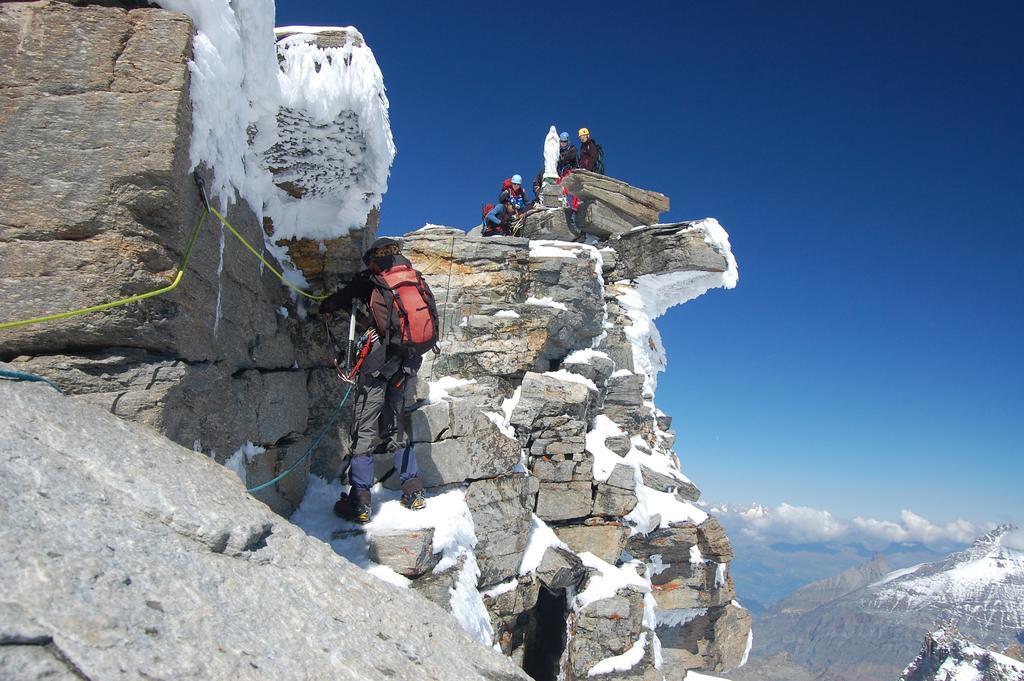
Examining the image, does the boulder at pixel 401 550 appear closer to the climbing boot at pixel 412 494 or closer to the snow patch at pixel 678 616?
the climbing boot at pixel 412 494

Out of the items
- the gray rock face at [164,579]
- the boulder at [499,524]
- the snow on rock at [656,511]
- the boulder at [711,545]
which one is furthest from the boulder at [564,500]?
the gray rock face at [164,579]

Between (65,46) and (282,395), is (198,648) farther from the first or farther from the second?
(282,395)

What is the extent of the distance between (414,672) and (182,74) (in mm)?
4534

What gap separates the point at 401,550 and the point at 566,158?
2003 cm

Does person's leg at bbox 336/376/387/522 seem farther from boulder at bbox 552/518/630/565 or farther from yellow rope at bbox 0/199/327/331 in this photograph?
boulder at bbox 552/518/630/565

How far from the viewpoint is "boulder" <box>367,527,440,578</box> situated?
6930mm

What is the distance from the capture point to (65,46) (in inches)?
166

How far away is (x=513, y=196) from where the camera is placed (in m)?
22.3

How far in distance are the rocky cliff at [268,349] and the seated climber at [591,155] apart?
8.82m

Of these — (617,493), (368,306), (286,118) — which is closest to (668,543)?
(617,493)

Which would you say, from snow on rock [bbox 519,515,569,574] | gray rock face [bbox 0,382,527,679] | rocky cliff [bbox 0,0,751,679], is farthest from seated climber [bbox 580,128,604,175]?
gray rock face [bbox 0,382,527,679]

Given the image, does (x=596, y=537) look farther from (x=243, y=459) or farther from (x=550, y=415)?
(x=243, y=459)

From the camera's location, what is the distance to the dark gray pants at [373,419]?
7.14 metres

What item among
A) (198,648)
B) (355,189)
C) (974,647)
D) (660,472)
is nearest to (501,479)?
(355,189)
